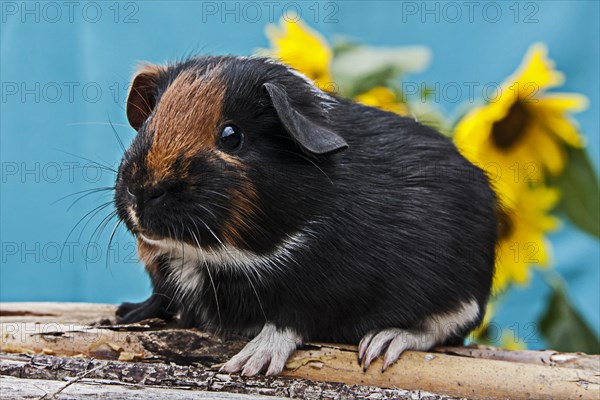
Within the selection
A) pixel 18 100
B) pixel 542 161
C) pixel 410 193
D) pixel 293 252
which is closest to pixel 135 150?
pixel 293 252

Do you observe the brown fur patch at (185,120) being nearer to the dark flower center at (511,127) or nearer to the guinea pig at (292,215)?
the guinea pig at (292,215)

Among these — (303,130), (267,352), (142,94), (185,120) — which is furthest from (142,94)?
(267,352)

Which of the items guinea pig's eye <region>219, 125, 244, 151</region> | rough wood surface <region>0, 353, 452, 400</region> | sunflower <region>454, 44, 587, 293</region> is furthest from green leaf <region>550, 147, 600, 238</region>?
guinea pig's eye <region>219, 125, 244, 151</region>

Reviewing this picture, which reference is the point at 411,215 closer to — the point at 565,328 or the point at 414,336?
the point at 414,336

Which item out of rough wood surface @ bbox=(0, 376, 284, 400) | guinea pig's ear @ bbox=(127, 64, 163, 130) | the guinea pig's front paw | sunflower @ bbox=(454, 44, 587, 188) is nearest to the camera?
rough wood surface @ bbox=(0, 376, 284, 400)

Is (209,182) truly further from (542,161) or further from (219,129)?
(542,161)

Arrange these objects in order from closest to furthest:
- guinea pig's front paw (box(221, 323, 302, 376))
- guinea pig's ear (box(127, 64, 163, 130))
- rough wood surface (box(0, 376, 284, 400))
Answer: rough wood surface (box(0, 376, 284, 400)) < guinea pig's front paw (box(221, 323, 302, 376)) < guinea pig's ear (box(127, 64, 163, 130))

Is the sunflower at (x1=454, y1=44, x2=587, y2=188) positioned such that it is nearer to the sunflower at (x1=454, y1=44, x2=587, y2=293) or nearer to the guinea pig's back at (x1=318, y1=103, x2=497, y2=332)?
the sunflower at (x1=454, y1=44, x2=587, y2=293)
